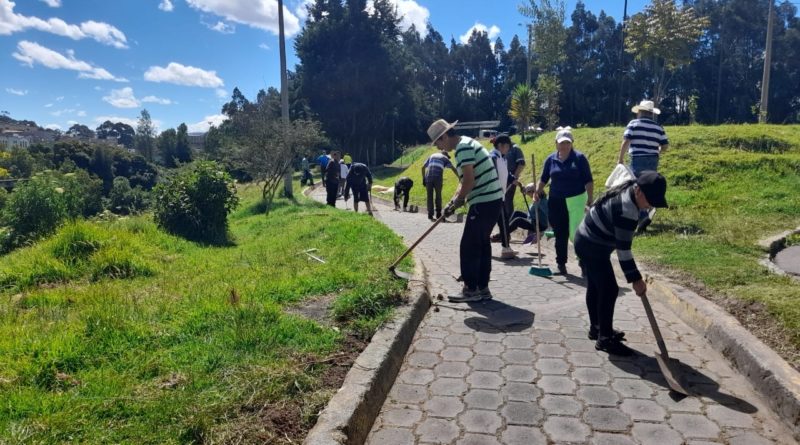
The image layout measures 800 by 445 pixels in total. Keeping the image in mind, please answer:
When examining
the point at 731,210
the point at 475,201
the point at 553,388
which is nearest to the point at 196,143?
the point at 731,210

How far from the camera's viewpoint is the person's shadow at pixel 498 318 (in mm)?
4793

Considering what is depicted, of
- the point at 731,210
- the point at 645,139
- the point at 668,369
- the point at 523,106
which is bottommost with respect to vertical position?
the point at 668,369

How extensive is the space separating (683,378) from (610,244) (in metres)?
1.02

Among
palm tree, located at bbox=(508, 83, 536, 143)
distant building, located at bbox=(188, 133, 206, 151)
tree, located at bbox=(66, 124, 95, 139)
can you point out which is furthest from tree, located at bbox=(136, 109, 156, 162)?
palm tree, located at bbox=(508, 83, 536, 143)

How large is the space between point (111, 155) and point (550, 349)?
7064cm

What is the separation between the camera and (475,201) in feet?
17.9

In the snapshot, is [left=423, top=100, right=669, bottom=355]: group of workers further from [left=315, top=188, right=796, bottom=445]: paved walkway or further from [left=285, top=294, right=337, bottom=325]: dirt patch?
[left=285, top=294, right=337, bottom=325]: dirt patch

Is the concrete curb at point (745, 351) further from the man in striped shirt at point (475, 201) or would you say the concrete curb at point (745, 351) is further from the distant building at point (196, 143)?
the distant building at point (196, 143)

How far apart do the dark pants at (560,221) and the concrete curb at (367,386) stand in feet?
7.90

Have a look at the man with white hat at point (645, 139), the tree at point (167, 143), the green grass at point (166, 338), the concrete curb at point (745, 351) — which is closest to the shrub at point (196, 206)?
the green grass at point (166, 338)

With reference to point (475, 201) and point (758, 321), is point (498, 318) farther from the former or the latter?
point (758, 321)

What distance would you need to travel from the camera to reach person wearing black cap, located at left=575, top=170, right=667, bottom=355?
3.66m

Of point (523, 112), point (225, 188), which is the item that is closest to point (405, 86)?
point (523, 112)

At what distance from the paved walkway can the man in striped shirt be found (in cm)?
30
